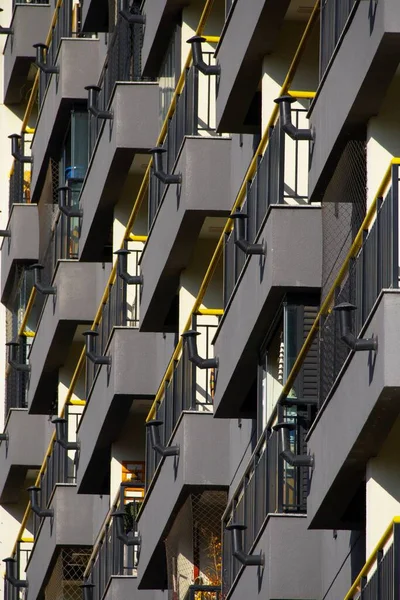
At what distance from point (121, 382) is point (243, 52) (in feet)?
31.9

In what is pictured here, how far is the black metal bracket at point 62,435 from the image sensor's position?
50.4 metres

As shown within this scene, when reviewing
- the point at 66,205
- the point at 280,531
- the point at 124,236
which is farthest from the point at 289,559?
the point at 66,205

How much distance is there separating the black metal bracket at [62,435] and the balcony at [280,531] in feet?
52.2

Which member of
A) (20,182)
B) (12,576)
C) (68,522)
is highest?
(20,182)

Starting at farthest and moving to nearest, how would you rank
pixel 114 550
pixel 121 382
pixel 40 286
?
pixel 40 286, pixel 114 550, pixel 121 382

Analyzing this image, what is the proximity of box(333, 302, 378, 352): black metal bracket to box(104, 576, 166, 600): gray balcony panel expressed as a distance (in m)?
16.1

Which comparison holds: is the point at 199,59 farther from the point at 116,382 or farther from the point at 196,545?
the point at 116,382

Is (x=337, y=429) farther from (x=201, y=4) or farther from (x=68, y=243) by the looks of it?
(x=68, y=243)

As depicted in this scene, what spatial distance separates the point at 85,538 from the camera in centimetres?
5069

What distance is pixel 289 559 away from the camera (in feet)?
110

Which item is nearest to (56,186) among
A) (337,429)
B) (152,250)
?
(152,250)

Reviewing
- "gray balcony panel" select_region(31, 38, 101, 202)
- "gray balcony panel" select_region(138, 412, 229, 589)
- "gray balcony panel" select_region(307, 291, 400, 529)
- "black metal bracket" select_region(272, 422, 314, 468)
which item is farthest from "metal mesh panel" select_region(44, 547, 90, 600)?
"gray balcony panel" select_region(307, 291, 400, 529)

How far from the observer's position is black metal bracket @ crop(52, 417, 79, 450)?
165 ft

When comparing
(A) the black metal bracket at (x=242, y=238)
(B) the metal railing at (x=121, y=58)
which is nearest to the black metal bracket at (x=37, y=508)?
(B) the metal railing at (x=121, y=58)
